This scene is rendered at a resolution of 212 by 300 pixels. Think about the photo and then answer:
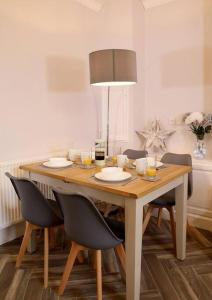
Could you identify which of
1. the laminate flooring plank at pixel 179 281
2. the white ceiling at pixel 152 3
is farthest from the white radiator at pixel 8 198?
the white ceiling at pixel 152 3

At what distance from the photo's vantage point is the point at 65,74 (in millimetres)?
2955

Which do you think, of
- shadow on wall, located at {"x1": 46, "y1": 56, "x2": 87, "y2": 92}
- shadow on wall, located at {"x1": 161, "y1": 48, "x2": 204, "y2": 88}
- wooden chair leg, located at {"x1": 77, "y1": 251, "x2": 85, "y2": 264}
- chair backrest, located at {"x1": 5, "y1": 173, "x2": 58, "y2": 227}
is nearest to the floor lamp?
shadow on wall, located at {"x1": 46, "y1": 56, "x2": 87, "y2": 92}

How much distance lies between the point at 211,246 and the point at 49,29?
279 centimetres

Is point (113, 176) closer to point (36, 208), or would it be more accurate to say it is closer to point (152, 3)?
point (36, 208)

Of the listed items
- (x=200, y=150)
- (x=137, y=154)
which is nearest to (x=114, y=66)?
(x=137, y=154)

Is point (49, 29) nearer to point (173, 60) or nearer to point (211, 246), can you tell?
point (173, 60)

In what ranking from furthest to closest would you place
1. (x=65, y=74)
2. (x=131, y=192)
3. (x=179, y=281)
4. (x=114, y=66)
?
1. (x=65, y=74)
2. (x=114, y=66)
3. (x=179, y=281)
4. (x=131, y=192)

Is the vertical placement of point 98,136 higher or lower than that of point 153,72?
lower

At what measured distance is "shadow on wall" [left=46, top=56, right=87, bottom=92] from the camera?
2.79 m

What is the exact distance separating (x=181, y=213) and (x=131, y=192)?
2.60 ft

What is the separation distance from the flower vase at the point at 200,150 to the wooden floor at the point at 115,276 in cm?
94

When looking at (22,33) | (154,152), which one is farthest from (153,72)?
(22,33)

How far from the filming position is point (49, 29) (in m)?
2.72

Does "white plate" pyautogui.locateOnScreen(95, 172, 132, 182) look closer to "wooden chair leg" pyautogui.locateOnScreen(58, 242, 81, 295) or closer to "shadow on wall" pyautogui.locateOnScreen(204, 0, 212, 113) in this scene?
"wooden chair leg" pyautogui.locateOnScreen(58, 242, 81, 295)
